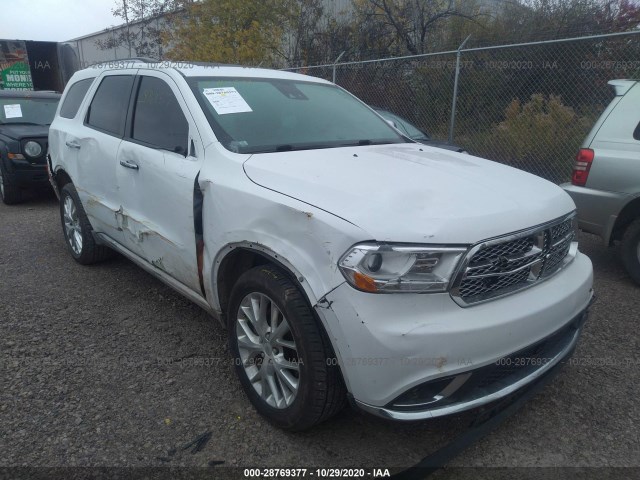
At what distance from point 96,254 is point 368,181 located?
3.24 meters

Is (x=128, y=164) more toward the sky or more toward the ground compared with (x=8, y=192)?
more toward the sky

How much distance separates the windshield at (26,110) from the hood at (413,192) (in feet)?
22.8

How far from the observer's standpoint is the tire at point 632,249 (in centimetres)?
431

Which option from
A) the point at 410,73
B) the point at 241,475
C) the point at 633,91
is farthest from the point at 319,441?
the point at 410,73

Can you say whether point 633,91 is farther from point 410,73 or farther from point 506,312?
point 410,73

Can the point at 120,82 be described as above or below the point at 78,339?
above

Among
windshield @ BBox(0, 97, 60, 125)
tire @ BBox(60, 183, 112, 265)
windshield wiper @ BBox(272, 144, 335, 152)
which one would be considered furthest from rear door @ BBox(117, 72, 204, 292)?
windshield @ BBox(0, 97, 60, 125)

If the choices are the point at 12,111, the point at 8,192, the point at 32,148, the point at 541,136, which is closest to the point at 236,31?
the point at 12,111

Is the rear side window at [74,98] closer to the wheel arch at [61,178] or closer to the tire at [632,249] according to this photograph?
the wheel arch at [61,178]

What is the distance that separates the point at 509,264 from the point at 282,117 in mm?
1732

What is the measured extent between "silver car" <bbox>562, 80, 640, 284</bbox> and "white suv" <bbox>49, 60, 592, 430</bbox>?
1803 mm

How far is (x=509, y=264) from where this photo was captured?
220cm

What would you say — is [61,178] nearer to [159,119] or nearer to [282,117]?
[159,119]

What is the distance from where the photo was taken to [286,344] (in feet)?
7.77
